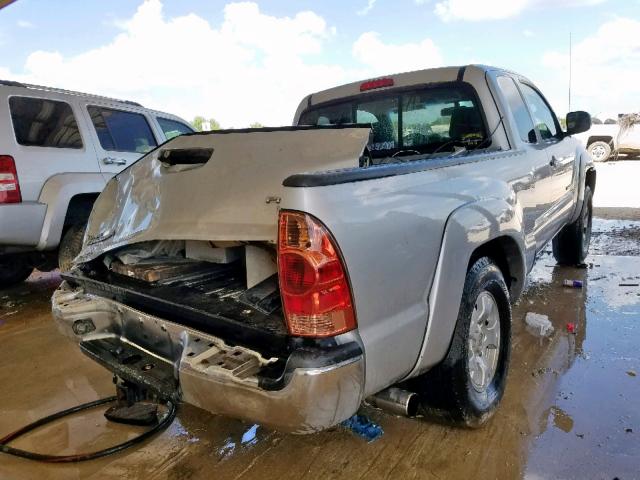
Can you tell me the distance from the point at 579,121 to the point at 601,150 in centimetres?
1557

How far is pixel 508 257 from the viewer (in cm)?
290

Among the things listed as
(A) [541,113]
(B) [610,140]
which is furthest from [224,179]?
(B) [610,140]

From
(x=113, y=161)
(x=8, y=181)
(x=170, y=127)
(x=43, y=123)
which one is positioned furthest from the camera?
(x=170, y=127)

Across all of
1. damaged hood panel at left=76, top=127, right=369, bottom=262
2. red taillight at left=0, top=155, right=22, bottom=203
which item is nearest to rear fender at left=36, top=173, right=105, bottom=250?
red taillight at left=0, top=155, right=22, bottom=203

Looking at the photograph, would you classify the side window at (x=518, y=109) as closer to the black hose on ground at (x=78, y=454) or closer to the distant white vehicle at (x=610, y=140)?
the black hose on ground at (x=78, y=454)

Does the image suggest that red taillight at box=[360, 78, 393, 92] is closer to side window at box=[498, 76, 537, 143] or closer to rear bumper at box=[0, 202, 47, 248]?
side window at box=[498, 76, 537, 143]

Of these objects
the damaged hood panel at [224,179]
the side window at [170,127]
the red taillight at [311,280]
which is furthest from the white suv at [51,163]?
the red taillight at [311,280]

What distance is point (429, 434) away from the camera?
251cm

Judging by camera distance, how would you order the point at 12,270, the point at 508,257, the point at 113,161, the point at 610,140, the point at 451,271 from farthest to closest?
the point at 610,140 → the point at 12,270 → the point at 113,161 → the point at 508,257 → the point at 451,271

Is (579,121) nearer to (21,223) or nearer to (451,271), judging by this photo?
(451,271)

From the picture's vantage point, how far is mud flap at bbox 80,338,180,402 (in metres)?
1.99

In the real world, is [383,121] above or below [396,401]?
above

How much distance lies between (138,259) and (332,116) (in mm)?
1896

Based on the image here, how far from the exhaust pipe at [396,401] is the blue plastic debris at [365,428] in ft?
1.71
